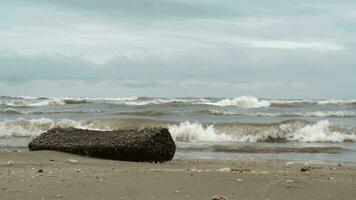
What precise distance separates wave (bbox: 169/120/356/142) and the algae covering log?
832 centimetres

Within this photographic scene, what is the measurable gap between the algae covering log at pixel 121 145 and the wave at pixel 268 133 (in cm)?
832

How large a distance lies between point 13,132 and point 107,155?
1160 centimetres

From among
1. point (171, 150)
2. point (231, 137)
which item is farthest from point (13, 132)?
point (171, 150)

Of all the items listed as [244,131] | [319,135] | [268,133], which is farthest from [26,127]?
[319,135]

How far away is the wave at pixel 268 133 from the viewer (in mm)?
18578

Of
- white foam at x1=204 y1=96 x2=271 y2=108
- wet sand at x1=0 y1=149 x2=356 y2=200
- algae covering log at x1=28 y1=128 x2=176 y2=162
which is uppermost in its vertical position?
white foam at x1=204 y1=96 x2=271 y2=108

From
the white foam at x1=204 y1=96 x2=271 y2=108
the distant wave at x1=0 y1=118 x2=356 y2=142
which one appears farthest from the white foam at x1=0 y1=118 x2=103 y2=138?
the white foam at x1=204 y1=96 x2=271 y2=108

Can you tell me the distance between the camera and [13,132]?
2011 cm

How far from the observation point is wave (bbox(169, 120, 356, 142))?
61.0 ft

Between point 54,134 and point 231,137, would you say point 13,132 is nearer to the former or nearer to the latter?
point 231,137

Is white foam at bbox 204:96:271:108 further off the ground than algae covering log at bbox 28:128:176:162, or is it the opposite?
white foam at bbox 204:96:271:108

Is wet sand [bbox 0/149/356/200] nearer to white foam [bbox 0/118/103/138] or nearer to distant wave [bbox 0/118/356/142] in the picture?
distant wave [bbox 0/118/356/142]

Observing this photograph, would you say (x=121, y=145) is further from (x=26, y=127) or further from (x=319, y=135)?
(x=26, y=127)

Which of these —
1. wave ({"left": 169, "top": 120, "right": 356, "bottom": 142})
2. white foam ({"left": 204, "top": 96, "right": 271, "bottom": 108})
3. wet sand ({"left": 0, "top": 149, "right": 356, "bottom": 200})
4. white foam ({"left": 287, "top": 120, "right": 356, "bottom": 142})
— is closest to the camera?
wet sand ({"left": 0, "top": 149, "right": 356, "bottom": 200})
